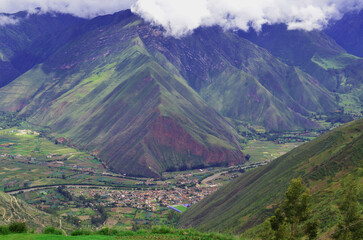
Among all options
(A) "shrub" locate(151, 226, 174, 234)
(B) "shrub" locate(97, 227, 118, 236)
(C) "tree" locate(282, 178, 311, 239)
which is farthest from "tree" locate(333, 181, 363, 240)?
(B) "shrub" locate(97, 227, 118, 236)

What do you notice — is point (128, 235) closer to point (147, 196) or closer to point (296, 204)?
point (296, 204)

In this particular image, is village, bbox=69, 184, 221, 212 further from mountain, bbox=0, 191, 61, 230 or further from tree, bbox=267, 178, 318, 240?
tree, bbox=267, 178, 318, 240

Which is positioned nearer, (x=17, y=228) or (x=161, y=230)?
(x=17, y=228)

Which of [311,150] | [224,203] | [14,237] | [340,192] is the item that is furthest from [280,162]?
[14,237]

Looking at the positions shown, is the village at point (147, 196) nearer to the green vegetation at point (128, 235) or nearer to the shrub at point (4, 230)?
the green vegetation at point (128, 235)

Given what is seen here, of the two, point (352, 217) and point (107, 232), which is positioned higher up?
point (352, 217)

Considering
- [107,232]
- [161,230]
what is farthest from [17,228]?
[161,230]
